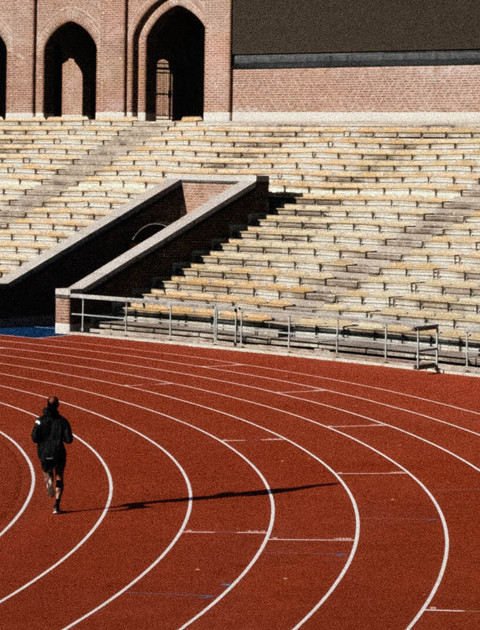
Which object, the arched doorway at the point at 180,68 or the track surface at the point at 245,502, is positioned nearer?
the track surface at the point at 245,502

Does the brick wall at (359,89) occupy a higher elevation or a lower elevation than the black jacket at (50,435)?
higher

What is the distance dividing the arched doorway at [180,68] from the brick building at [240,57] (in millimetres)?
46

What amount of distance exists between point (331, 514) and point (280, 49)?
1078 inches

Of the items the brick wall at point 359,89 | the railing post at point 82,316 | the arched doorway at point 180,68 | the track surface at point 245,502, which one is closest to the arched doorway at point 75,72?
the arched doorway at point 180,68

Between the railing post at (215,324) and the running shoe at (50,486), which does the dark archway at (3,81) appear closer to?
the railing post at (215,324)

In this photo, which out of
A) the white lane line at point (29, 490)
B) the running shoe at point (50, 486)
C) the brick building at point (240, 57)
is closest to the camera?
the white lane line at point (29, 490)

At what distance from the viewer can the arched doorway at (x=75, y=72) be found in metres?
44.9

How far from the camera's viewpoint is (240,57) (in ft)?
130

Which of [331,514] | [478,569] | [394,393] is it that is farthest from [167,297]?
[478,569]

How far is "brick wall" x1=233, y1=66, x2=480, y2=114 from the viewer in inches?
1421

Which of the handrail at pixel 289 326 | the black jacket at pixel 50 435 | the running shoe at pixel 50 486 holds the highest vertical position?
the handrail at pixel 289 326

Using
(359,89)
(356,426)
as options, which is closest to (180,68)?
(359,89)

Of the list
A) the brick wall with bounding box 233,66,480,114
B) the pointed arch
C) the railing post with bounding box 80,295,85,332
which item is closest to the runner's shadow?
the railing post with bounding box 80,295,85,332

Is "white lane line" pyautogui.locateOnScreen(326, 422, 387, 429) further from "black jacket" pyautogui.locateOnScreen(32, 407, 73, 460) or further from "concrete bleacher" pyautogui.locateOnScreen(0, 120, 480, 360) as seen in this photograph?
"concrete bleacher" pyautogui.locateOnScreen(0, 120, 480, 360)
